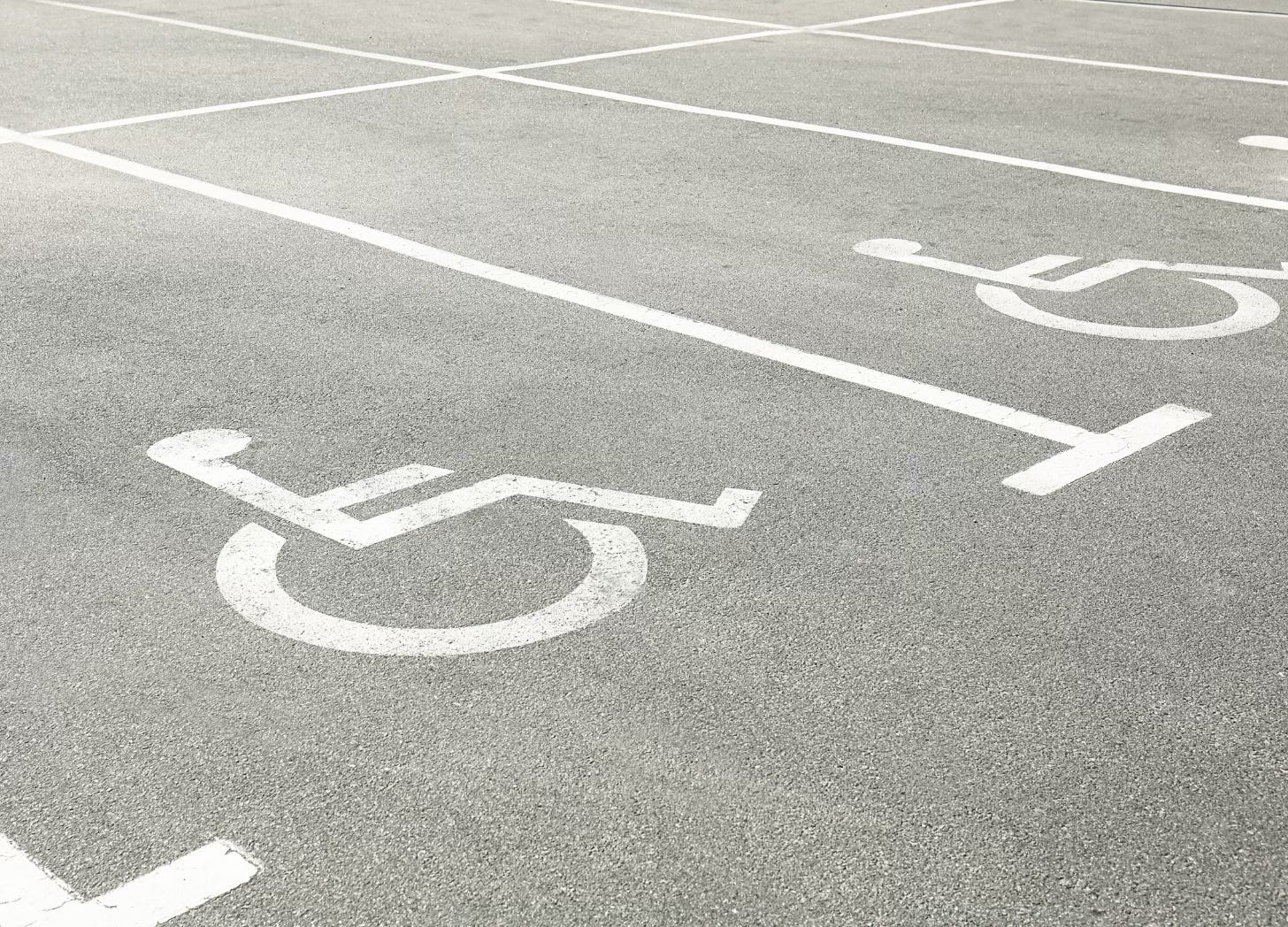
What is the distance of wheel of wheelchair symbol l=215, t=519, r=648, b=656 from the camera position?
3844 mm

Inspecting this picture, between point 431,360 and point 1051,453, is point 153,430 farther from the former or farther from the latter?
point 1051,453

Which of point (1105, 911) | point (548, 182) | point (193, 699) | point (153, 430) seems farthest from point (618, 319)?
point (1105, 911)

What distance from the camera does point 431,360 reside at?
5.92m

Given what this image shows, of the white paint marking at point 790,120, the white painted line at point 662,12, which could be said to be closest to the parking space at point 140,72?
the white paint marking at point 790,120

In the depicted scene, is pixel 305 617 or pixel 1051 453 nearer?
pixel 305 617

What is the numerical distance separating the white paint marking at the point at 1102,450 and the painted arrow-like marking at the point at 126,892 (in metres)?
2.83

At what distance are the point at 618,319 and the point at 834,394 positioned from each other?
49.1 inches

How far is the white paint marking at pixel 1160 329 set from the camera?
6230 millimetres

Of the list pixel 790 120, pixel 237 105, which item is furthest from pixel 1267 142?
pixel 237 105

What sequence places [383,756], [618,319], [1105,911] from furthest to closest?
[618,319], [383,756], [1105,911]

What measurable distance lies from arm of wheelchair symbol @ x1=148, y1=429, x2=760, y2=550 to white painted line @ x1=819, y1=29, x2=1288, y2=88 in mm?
9735

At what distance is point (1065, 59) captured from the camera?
13477 millimetres

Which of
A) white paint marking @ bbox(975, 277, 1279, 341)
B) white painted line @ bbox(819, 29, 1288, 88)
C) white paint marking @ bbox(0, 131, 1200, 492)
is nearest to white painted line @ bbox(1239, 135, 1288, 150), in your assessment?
white painted line @ bbox(819, 29, 1288, 88)

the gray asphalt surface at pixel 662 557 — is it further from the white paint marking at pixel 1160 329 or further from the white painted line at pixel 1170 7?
the white painted line at pixel 1170 7
